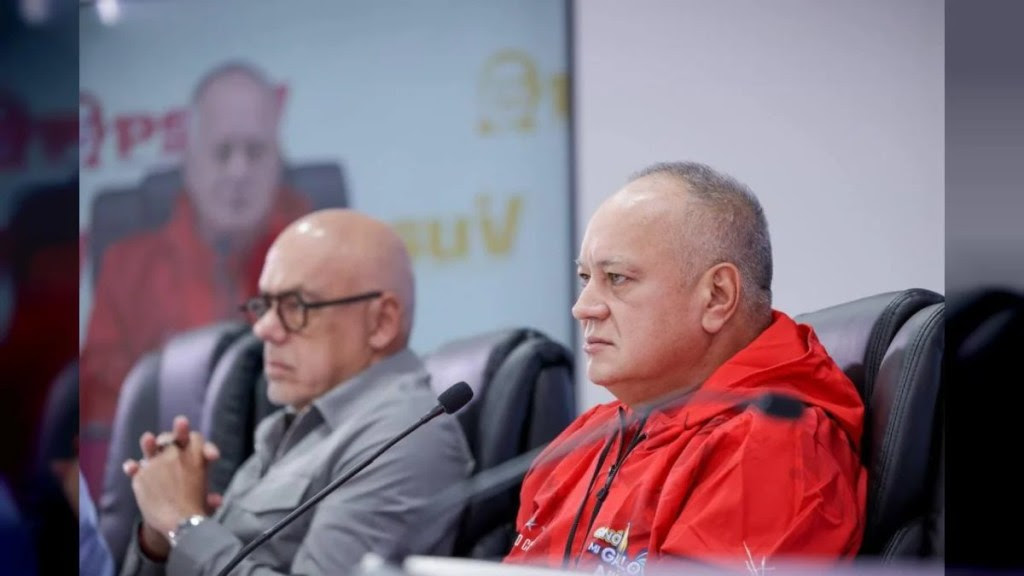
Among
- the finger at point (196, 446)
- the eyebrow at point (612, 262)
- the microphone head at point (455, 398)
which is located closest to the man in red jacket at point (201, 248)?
the finger at point (196, 446)

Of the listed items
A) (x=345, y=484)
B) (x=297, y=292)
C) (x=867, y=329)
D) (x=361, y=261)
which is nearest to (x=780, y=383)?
(x=867, y=329)

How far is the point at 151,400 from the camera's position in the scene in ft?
9.50

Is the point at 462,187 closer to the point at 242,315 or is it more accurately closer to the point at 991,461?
the point at 242,315

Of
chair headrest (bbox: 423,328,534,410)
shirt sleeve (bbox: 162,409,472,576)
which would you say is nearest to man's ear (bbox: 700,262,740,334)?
chair headrest (bbox: 423,328,534,410)

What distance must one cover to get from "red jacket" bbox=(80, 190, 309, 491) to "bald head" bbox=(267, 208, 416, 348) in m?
0.29

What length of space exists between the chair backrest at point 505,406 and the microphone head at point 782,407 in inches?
23.3

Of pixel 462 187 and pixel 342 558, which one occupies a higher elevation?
pixel 462 187

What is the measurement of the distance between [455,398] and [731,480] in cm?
53

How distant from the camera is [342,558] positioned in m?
2.45

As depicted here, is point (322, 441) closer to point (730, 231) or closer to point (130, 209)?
point (130, 209)

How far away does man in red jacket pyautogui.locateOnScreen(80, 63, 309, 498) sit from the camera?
285cm

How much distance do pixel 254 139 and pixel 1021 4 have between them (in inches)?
62.0

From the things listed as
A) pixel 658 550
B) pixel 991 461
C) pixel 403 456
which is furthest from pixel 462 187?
pixel 991 461

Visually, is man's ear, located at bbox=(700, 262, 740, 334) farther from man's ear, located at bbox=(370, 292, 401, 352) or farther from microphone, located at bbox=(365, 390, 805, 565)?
man's ear, located at bbox=(370, 292, 401, 352)
